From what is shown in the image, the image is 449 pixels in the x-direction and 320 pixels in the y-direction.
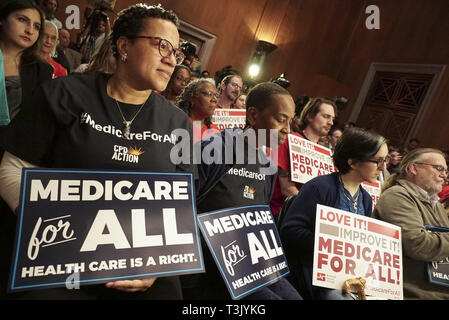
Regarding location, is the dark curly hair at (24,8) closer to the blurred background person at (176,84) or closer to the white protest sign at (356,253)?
the blurred background person at (176,84)

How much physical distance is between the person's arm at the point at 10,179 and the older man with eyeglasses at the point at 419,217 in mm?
2201

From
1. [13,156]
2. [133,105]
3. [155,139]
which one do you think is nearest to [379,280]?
[155,139]

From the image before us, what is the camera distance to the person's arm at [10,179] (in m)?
1.20

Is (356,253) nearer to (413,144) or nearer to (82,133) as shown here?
(82,133)

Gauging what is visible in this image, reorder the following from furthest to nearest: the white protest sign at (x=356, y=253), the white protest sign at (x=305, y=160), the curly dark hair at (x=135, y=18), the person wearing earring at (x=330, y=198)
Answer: the white protest sign at (x=305, y=160) < the person wearing earring at (x=330, y=198) < the white protest sign at (x=356, y=253) < the curly dark hair at (x=135, y=18)

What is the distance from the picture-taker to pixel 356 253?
6.22 feet

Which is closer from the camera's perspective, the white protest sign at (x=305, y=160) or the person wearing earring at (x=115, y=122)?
the person wearing earring at (x=115, y=122)

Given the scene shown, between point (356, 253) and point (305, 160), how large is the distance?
1.18 m

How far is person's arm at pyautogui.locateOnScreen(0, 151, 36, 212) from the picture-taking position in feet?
3.93

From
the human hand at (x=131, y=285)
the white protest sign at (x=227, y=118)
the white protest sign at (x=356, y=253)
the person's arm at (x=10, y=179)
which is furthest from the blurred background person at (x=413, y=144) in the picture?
the person's arm at (x=10, y=179)

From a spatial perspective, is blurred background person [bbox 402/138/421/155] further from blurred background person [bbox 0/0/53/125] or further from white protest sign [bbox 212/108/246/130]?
blurred background person [bbox 0/0/53/125]

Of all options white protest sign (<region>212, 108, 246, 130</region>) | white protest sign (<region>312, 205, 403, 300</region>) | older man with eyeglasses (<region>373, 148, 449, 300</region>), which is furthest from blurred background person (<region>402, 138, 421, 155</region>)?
white protest sign (<region>312, 205, 403, 300</region>)

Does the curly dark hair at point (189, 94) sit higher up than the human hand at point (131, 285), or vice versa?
the curly dark hair at point (189, 94)
